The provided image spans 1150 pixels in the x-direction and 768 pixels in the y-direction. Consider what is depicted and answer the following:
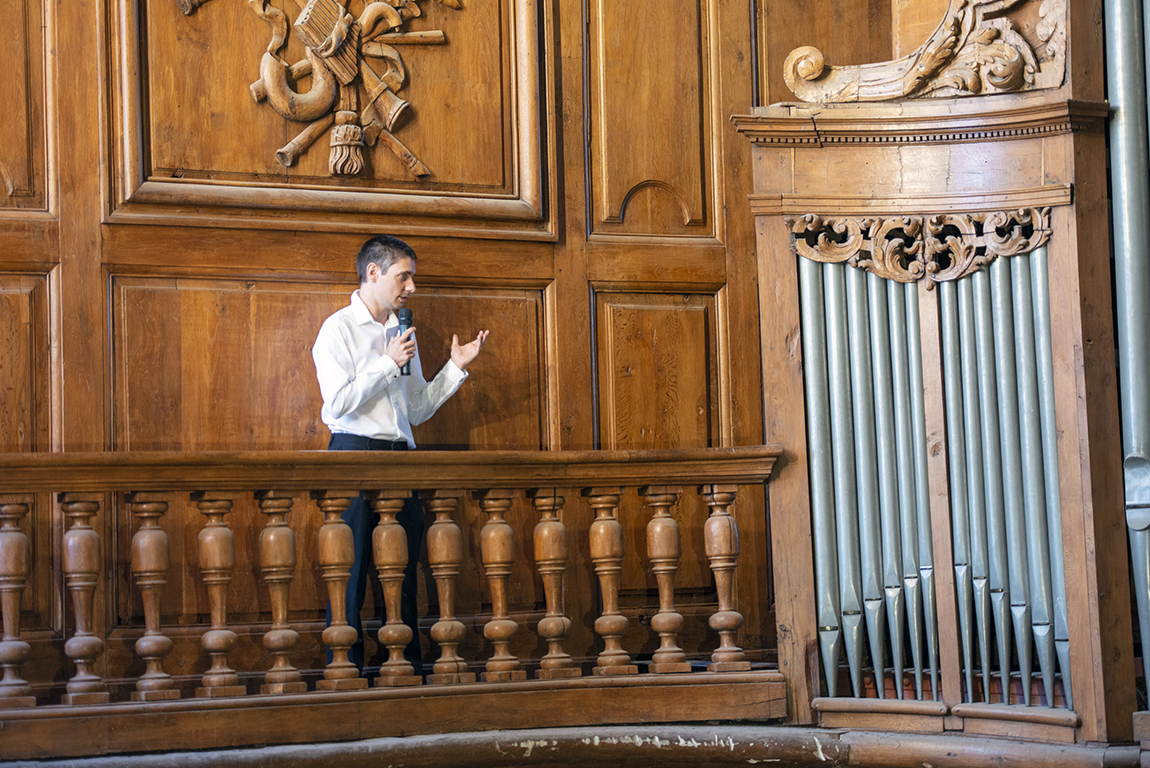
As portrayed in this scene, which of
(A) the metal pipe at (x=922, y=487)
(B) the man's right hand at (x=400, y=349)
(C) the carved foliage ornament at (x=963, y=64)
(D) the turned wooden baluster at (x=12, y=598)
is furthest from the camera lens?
(B) the man's right hand at (x=400, y=349)

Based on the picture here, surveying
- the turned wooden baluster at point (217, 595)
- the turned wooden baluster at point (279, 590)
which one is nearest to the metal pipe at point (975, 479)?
the turned wooden baluster at point (279, 590)

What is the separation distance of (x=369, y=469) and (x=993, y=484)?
1.91 meters

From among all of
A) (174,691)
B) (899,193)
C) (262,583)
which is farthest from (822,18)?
(174,691)

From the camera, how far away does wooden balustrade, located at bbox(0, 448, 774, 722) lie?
352cm

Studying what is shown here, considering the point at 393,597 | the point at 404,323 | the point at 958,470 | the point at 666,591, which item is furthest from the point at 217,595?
the point at 958,470

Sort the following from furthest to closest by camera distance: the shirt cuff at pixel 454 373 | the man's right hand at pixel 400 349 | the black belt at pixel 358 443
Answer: the shirt cuff at pixel 454 373, the black belt at pixel 358 443, the man's right hand at pixel 400 349

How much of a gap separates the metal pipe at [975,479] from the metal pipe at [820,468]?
0.42 m

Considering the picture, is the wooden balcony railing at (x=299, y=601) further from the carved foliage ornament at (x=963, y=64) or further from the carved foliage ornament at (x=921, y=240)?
the carved foliage ornament at (x=963, y=64)

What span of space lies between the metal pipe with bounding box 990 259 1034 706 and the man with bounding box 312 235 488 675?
5.79ft

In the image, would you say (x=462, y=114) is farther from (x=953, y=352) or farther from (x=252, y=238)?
(x=953, y=352)

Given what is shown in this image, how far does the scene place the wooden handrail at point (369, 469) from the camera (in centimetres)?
354

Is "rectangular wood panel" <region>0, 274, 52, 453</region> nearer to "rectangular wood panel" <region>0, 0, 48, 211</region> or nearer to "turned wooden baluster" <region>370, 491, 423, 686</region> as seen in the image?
"rectangular wood panel" <region>0, 0, 48, 211</region>

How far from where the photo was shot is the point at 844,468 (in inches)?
158

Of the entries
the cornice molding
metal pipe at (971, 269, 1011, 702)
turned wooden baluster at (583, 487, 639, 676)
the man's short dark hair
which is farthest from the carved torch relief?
metal pipe at (971, 269, 1011, 702)
